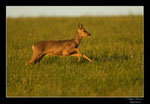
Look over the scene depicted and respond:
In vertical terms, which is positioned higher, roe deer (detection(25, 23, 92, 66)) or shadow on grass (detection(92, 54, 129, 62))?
roe deer (detection(25, 23, 92, 66))

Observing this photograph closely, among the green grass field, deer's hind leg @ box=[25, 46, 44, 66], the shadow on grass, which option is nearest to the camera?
the green grass field

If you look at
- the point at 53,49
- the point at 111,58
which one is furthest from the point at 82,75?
the point at 111,58

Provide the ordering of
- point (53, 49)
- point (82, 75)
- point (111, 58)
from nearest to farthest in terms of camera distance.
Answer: point (82, 75)
point (53, 49)
point (111, 58)

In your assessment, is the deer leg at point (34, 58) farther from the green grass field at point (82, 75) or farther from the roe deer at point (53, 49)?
the green grass field at point (82, 75)

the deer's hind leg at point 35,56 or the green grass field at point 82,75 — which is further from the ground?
the deer's hind leg at point 35,56

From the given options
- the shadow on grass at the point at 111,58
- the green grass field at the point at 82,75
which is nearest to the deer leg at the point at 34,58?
the green grass field at the point at 82,75

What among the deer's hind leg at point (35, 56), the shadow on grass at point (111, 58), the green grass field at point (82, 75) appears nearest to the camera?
the green grass field at point (82, 75)

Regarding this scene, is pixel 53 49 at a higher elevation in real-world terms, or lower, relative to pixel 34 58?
higher

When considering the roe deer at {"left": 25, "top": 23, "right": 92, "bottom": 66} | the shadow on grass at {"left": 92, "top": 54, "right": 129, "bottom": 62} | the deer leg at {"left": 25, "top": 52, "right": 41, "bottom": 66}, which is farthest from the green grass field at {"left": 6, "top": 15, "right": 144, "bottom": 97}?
the roe deer at {"left": 25, "top": 23, "right": 92, "bottom": 66}

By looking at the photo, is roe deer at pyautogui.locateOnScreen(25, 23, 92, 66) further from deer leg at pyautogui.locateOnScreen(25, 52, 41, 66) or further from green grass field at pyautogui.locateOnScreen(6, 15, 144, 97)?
green grass field at pyautogui.locateOnScreen(6, 15, 144, 97)

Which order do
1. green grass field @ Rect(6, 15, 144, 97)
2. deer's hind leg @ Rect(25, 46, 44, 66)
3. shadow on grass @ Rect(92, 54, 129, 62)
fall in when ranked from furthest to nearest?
shadow on grass @ Rect(92, 54, 129, 62), deer's hind leg @ Rect(25, 46, 44, 66), green grass field @ Rect(6, 15, 144, 97)

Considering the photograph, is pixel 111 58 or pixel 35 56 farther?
pixel 111 58

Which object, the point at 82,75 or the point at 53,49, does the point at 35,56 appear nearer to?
the point at 53,49

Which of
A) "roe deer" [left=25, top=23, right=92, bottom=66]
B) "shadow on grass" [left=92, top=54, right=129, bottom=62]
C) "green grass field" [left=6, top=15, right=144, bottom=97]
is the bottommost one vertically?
"green grass field" [left=6, top=15, right=144, bottom=97]
